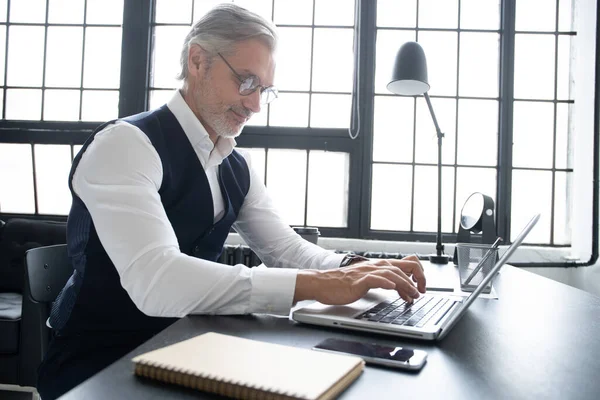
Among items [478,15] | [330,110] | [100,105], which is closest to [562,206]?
[478,15]

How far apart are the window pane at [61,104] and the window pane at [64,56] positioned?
6 cm

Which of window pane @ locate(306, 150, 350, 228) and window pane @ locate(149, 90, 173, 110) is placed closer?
window pane @ locate(306, 150, 350, 228)

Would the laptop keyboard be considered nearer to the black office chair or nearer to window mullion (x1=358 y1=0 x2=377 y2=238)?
the black office chair

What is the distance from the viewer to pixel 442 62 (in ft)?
9.63

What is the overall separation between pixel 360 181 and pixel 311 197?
1.09 feet

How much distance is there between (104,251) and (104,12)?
2634 millimetres

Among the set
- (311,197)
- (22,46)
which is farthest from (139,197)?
(22,46)

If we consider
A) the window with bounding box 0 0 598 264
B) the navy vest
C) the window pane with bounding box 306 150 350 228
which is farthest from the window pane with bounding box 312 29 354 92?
the navy vest

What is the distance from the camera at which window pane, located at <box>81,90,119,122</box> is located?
10.2 feet

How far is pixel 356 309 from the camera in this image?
819 mm

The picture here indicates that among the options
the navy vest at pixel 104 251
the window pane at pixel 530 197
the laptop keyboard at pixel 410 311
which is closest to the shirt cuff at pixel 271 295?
the laptop keyboard at pixel 410 311

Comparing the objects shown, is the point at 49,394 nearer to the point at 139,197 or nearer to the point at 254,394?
the point at 139,197

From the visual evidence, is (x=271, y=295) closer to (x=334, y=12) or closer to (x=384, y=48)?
(x=384, y=48)

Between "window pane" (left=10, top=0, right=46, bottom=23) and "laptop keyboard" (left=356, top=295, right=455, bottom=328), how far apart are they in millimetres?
3326
